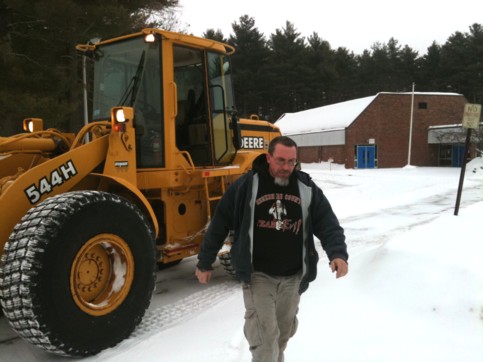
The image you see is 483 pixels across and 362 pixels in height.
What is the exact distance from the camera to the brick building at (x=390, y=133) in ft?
110

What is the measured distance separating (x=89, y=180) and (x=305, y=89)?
5118cm

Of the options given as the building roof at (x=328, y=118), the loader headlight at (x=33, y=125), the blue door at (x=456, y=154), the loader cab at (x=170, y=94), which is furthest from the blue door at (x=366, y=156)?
the loader headlight at (x=33, y=125)

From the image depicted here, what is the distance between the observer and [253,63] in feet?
171

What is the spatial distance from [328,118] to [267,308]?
3551 cm

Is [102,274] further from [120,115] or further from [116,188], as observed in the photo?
[120,115]

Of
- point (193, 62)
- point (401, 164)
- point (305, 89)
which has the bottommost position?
point (401, 164)

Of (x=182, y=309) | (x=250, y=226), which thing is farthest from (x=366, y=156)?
(x=250, y=226)

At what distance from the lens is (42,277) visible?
3.40 m

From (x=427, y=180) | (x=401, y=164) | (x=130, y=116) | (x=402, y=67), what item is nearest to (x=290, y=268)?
(x=130, y=116)

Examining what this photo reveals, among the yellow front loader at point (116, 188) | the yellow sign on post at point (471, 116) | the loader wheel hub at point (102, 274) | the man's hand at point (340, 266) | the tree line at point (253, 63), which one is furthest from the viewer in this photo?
the tree line at point (253, 63)

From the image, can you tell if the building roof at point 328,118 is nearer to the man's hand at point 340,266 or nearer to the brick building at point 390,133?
the brick building at point 390,133

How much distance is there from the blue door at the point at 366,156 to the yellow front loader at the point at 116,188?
1107 inches

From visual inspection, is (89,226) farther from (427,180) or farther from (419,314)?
(427,180)

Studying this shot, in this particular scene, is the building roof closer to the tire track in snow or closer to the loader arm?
the tire track in snow
